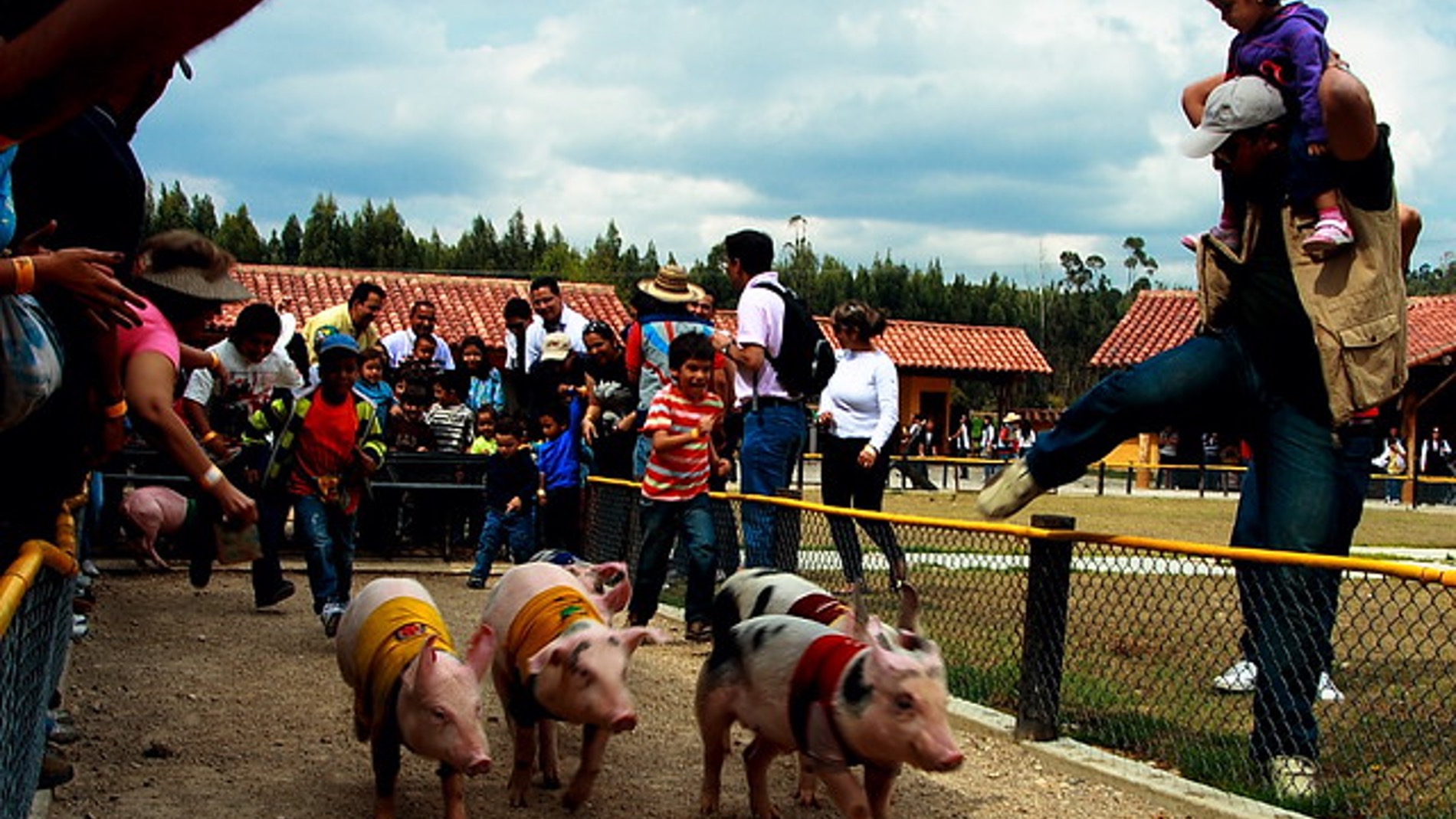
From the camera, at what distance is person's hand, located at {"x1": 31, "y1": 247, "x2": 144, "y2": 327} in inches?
110

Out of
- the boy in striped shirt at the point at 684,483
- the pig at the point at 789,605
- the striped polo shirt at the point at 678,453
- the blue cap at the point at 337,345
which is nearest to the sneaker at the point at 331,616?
the blue cap at the point at 337,345

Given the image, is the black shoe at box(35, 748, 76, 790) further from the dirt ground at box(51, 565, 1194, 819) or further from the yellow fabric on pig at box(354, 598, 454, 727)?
the yellow fabric on pig at box(354, 598, 454, 727)

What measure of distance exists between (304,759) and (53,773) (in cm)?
103

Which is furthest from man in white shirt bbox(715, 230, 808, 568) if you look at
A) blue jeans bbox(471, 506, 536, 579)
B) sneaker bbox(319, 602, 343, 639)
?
blue jeans bbox(471, 506, 536, 579)

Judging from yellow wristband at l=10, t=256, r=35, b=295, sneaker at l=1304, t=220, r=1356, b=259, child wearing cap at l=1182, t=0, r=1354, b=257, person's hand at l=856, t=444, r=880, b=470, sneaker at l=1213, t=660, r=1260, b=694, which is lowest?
sneaker at l=1213, t=660, r=1260, b=694

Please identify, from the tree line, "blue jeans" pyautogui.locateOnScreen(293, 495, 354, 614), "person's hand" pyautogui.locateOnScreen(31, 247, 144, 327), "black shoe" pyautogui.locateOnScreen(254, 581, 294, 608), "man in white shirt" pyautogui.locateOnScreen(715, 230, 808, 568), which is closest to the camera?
"person's hand" pyautogui.locateOnScreen(31, 247, 144, 327)

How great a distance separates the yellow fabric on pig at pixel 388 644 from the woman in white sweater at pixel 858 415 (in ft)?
15.5

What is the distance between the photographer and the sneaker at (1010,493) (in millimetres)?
5562

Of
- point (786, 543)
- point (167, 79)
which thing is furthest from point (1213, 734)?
point (167, 79)

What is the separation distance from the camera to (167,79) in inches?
143

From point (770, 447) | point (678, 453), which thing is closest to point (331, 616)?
point (678, 453)

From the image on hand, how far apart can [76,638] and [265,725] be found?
2.17 meters

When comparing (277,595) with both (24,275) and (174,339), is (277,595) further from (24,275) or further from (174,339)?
(24,275)

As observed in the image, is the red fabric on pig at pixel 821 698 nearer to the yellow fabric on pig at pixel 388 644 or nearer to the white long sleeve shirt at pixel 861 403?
the yellow fabric on pig at pixel 388 644
